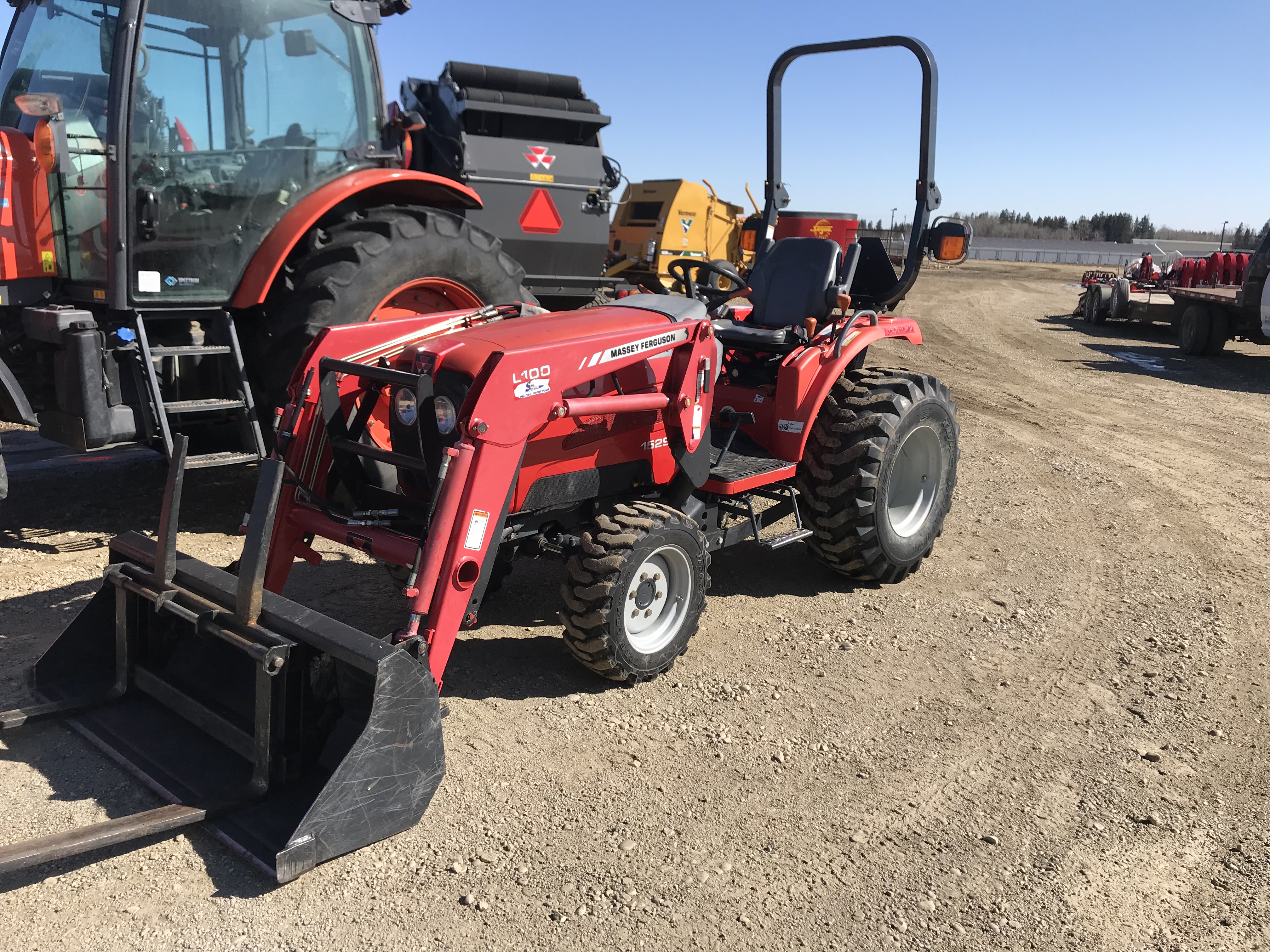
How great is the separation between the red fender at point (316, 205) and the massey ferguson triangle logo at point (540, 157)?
268 centimetres

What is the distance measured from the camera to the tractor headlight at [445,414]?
3340 millimetres

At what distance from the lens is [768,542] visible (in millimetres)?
4512

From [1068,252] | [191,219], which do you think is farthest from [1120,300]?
[1068,252]

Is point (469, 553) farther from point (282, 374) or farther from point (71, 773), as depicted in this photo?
point (282, 374)

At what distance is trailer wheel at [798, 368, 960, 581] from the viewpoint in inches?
181

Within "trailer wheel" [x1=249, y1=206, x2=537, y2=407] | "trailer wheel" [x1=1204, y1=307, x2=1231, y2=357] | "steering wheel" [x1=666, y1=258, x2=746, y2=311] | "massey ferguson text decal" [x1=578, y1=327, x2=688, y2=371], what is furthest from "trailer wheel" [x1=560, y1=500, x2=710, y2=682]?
"trailer wheel" [x1=1204, y1=307, x2=1231, y2=357]

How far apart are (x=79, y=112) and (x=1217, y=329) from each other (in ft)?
48.1

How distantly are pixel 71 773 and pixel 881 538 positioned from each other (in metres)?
3.37

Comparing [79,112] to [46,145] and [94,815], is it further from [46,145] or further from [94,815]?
[94,815]

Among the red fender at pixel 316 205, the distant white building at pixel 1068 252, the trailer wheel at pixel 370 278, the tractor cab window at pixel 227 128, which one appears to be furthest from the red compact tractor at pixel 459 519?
the distant white building at pixel 1068 252

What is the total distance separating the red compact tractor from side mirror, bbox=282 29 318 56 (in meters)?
2.11

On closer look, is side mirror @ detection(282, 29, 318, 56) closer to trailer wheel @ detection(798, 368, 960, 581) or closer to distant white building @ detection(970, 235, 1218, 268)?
trailer wheel @ detection(798, 368, 960, 581)

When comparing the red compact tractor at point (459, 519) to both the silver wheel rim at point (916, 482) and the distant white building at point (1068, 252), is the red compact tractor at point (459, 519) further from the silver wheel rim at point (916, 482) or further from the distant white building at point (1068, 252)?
the distant white building at point (1068, 252)

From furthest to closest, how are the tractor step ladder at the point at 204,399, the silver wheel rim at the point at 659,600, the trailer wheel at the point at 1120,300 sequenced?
the trailer wheel at the point at 1120,300, the tractor step ladder at the point at 204,399, the silver wheel rim at the point at 659,600
